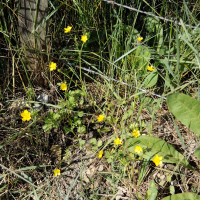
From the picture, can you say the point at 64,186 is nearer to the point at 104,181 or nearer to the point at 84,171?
the point at 84,171

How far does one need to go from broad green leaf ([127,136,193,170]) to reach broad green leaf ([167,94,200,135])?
0.24m

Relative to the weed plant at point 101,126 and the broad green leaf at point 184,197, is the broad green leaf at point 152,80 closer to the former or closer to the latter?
the weed plant at point 101,126

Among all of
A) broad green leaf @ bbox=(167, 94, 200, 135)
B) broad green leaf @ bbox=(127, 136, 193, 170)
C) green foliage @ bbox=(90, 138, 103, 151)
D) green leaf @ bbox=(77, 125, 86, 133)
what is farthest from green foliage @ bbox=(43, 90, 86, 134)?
broad green leaf @ bbox=(167, 94, 200, 135)

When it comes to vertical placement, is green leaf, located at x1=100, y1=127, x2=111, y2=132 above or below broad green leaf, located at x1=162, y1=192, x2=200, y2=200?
above

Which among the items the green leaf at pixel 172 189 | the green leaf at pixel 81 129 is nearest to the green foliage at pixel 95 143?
the green leaf at pixel 81 129

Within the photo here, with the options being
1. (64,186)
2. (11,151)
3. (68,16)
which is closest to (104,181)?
(64,186)

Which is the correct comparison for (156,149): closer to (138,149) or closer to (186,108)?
(138,149)

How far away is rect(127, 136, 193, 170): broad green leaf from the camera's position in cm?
171

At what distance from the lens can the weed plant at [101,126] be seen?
1.71 m

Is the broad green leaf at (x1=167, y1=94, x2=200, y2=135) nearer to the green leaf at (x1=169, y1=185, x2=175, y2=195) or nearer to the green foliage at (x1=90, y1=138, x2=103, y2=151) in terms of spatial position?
the green leaf at (x1=169, y1=185, x2=175, y2=195)

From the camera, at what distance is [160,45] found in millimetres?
2162

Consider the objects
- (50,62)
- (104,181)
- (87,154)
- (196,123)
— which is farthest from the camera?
(50,62)

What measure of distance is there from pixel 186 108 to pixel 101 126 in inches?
30.1

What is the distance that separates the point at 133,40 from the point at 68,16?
2.29 ft
